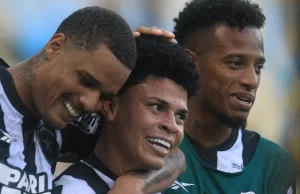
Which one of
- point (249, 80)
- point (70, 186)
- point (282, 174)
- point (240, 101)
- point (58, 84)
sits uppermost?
point (249, 80)

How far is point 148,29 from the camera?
Answer: 277 centimetres

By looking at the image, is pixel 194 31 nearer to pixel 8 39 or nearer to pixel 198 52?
pixel 198 52

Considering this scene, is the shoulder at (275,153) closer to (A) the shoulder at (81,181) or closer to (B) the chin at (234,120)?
(B) the chin at (234,120)

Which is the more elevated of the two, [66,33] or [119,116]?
[66,33]

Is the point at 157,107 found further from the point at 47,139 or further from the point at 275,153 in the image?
the point at 275,153

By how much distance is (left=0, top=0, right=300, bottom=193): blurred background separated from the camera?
16.0 feet

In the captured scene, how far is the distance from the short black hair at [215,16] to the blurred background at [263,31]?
5.42ft

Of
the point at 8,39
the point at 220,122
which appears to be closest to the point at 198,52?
the point at 220,122

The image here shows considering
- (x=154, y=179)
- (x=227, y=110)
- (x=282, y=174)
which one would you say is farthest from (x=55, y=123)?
(x=282, y=174)

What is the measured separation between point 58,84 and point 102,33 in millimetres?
245

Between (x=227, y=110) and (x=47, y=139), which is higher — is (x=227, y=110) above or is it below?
above

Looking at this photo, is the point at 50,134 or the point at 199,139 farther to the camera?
the point at 199,139

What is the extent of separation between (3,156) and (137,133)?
20.3 inches

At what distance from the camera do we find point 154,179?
2676 mm
